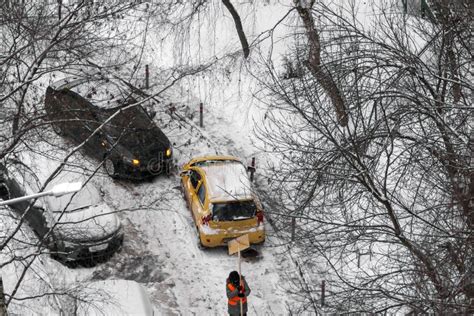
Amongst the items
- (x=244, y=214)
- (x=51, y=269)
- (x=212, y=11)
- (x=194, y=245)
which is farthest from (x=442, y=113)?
(x=212, y=11)

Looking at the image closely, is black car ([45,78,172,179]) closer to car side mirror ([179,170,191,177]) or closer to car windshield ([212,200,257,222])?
car side mirror ([179,170,191,177])

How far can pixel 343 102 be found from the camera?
10539 millimetres

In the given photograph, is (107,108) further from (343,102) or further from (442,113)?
(442,113)

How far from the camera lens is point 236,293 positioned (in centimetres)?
1242

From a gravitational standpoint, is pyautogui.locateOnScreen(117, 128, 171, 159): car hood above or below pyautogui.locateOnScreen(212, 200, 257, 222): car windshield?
above

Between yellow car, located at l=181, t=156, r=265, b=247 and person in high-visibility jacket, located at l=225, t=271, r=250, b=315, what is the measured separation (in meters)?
2.01

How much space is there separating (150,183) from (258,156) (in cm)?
308

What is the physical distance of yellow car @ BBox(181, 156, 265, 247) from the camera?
47.2 feet

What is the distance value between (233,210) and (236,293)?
8.00 feet

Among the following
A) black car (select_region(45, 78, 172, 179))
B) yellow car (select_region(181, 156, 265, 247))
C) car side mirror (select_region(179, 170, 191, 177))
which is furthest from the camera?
black car (select_region(45, 78, 172, 179))

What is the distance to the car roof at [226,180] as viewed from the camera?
1443cm

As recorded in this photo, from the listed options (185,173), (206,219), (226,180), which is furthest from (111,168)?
(206,219)

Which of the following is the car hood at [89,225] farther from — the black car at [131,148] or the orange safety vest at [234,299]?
→ the orange safety vest at [234,299]

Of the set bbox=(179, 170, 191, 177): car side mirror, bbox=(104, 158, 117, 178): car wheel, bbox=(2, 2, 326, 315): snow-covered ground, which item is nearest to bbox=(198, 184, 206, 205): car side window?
bbox=(2, 2, 326, 315): snow-covered ground
